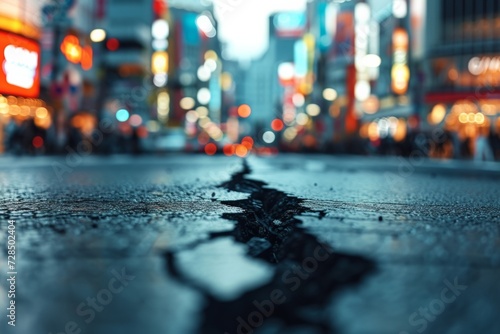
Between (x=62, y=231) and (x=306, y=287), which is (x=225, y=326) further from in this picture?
(x=62, y=231)

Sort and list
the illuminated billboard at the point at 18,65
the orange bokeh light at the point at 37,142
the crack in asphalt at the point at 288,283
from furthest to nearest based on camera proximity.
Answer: the orange bokeh light at the point at 37,142
the illuminated billboard at the point at 18,65
the crack in asphalt at the point at 288,283

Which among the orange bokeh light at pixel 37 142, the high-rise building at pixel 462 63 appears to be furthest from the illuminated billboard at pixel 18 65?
the high-rise building at pixel 462 63

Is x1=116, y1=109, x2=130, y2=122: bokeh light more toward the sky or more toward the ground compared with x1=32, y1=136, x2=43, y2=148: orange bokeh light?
more toward the sky

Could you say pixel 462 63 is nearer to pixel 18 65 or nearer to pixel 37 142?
pixel 37 142

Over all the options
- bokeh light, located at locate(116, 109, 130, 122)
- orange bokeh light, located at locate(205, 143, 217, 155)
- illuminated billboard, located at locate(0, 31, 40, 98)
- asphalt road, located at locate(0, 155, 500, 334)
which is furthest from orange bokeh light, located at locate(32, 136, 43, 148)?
bokeh light, located at locate(116, 109, 130, 122)

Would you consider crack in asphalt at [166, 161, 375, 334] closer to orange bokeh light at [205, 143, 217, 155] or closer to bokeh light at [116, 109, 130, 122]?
orange bokeh light at [205, 143, 217, 155]

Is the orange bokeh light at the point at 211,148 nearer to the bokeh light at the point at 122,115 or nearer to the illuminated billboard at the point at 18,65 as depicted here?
the bokeh light at the point at 122,115
